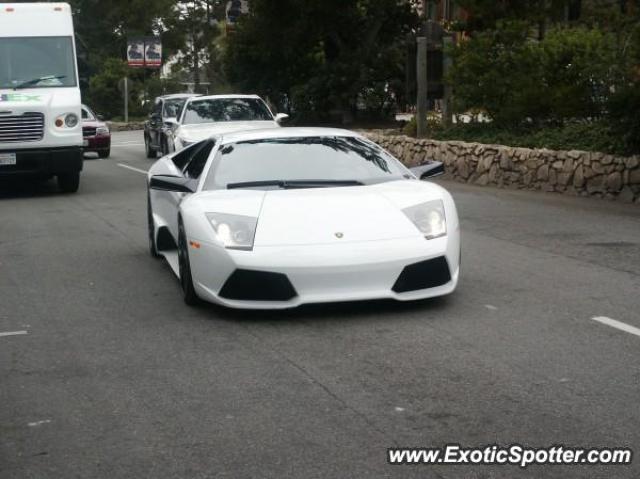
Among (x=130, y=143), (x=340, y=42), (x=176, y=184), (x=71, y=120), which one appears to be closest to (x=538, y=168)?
(x=71, y=120)

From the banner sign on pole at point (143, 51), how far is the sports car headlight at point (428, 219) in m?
52.8

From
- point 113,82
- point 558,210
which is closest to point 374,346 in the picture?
point 558,210

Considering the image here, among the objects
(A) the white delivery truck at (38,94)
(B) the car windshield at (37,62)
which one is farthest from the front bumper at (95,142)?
(B) the car windshield at (37,62)

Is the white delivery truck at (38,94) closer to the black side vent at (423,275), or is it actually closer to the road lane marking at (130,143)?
the black side vent at (423,275)

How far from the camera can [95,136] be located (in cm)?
3166

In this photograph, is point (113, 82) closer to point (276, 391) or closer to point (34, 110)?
point (34, 110)

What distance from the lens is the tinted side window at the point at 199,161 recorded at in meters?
9.84

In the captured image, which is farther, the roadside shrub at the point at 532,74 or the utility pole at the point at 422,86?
the utility pole at the point at 422,86

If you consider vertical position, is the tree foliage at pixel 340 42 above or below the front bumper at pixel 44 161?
above

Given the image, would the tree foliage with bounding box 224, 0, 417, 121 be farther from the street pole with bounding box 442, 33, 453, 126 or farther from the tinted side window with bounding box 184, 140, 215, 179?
the tinted side window with bounding box 184, 140, 215, 179

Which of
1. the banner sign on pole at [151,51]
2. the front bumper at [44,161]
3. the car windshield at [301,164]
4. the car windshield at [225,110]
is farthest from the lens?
the banner sign on pole at [151,51]

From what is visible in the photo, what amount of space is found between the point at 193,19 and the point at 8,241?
6317 cm

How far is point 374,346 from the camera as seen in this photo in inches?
292

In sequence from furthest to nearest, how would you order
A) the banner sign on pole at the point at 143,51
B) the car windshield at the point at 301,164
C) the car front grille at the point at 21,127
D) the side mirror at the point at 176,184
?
the banner sign on pole at the point at 143,51 → the car front grille at the point at 21,127 → the side mirror at the point at 176,184 → the car windshield at the point at 301,164
